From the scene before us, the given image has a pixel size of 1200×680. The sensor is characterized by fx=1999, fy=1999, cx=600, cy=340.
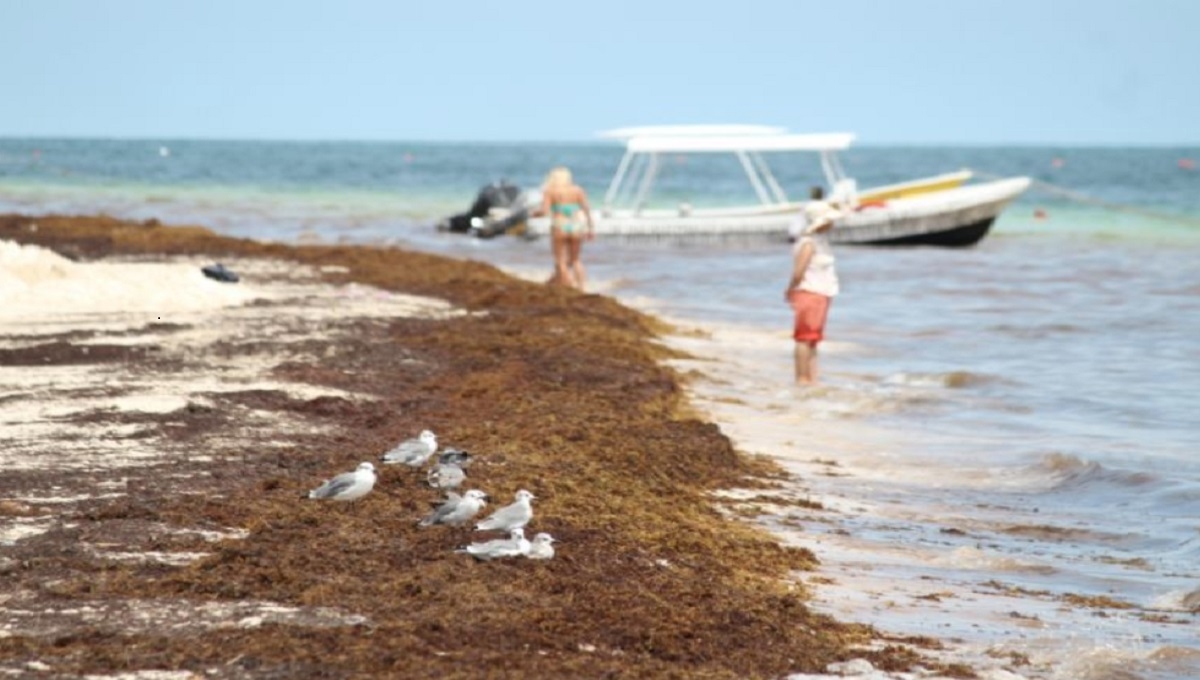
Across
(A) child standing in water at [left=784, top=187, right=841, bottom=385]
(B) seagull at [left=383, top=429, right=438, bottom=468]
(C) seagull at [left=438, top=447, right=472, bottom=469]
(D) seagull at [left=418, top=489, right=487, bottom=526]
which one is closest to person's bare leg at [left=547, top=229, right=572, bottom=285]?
(A) child standing in water at [left=784, top=187, right=841, bottom=385]

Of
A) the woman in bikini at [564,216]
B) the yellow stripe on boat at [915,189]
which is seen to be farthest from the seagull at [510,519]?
the yellow stripe on boat at [915,189]

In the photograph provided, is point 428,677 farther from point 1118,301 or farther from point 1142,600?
point 1118,301

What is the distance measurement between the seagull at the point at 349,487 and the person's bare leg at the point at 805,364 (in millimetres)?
8113

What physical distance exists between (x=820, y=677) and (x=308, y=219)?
41497 mm

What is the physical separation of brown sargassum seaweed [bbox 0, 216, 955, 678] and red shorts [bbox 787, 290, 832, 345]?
2.94 metres

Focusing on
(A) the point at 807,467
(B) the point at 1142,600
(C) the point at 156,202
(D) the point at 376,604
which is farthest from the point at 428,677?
(C) the point at 156,202

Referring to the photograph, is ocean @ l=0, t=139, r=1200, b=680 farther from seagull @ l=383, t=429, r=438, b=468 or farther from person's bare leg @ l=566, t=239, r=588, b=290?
seagull @ l=383, t=429, r=438, b=468

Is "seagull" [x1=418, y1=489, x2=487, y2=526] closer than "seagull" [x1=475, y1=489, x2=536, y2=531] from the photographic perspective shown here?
No

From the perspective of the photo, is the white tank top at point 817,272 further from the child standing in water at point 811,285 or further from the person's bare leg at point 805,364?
the person's bare leg at point 805,364

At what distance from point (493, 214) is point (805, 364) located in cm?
2402

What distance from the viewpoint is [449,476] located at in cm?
867

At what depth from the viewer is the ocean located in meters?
8.12

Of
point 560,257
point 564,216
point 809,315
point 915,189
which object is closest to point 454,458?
point 809,315

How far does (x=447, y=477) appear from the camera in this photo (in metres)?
8.66
